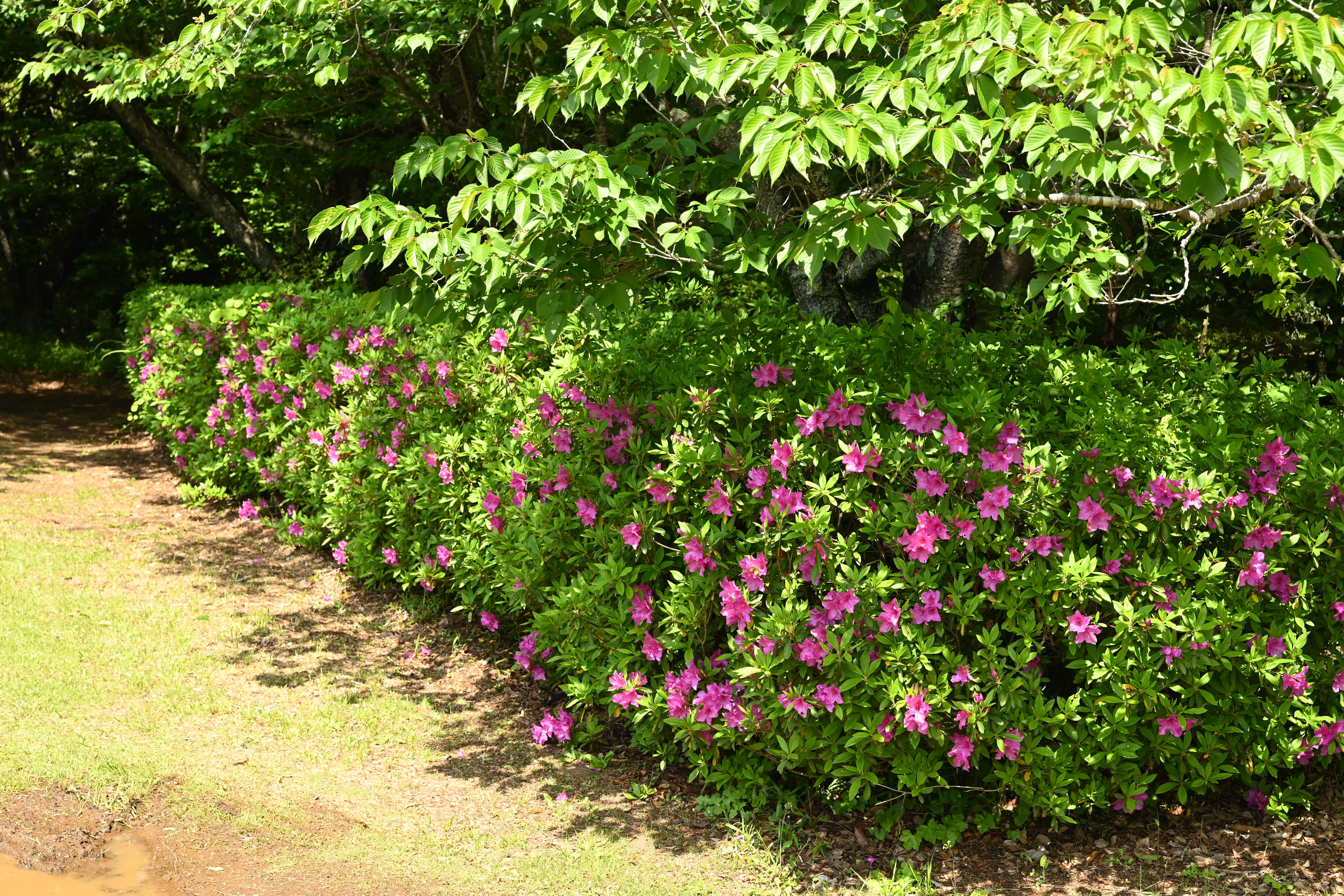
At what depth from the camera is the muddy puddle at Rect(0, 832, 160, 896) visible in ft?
11.9

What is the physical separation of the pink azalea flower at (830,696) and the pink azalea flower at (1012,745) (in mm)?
547

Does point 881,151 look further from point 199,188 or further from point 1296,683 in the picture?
point 199,188

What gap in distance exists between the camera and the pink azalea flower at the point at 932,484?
3783 millimetres

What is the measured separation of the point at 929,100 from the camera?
3174 millimetres

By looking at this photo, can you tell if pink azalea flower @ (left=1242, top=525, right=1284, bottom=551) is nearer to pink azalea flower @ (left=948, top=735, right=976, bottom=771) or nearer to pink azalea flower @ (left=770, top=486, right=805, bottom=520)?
pink azalea flower @ (left=948, top=735, right=976, bottom=771)

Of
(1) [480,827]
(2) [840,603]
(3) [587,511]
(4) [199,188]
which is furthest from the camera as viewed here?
(4) [199,188]

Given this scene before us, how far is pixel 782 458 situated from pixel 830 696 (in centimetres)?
84

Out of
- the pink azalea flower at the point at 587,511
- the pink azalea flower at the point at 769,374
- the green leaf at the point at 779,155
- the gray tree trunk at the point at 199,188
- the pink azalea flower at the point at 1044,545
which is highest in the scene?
the gray tree trunk at the point at 199,188

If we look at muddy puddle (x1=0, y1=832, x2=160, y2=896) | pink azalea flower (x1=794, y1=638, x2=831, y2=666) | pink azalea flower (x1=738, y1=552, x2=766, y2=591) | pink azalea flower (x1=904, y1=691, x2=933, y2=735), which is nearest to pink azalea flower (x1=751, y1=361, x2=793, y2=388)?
pink azalea flower (x1=738, y1=552, x2=766, y2=591)

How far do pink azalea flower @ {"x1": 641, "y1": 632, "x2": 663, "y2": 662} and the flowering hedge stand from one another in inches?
0.5

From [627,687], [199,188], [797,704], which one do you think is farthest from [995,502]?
[199,188]

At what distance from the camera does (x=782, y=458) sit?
157 inches

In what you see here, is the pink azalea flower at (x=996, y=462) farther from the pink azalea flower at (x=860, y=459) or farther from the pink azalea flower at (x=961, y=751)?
the pink azalea flower at (x=961, y=751)

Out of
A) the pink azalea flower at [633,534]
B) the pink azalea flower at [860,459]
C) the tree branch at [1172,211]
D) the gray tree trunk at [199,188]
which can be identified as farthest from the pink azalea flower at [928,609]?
the gray tree trunk at [199,188]
